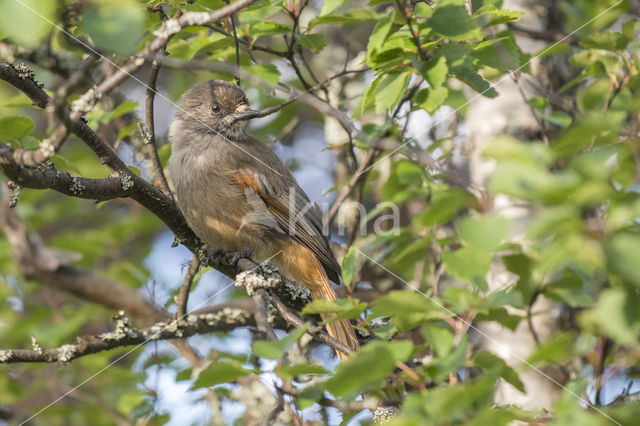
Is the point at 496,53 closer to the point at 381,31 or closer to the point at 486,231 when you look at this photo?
the point at 381,31

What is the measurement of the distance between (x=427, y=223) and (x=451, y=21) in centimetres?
90

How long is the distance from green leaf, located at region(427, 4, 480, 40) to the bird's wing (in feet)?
7.38

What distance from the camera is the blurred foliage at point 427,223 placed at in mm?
1810

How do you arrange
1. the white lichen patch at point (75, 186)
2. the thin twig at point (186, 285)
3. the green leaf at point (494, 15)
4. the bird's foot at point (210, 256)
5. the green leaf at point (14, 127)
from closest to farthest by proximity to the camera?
the green leaf at point (14, 127), the white lichen patch at point (75, 186), the green leaf at point (494, 15), the thin twig at point (186, 285), the bird's foot at point (210, 256)

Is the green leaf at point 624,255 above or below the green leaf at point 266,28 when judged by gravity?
below

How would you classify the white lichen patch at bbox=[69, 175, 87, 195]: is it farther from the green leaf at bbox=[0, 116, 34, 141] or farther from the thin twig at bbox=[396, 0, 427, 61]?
the thin twig at bbox=[396, 0, 427, 61]

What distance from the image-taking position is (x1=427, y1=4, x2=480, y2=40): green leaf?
9.37ft

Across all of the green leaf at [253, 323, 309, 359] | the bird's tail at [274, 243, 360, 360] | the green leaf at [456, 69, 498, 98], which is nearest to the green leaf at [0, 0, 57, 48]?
the green leaf at [253, 323, 309, 359]

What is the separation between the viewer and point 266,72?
150 inches

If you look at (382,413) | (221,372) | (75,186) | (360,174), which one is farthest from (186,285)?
(221,372)

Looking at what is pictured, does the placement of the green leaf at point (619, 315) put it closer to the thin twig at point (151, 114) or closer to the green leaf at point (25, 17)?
the green leaf at point (25, 17)

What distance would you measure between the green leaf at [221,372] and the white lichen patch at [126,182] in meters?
1.49

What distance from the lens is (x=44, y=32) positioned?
6.57 feet

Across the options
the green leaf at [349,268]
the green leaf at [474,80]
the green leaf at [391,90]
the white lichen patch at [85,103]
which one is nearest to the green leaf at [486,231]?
the green leaf at [349,268]
